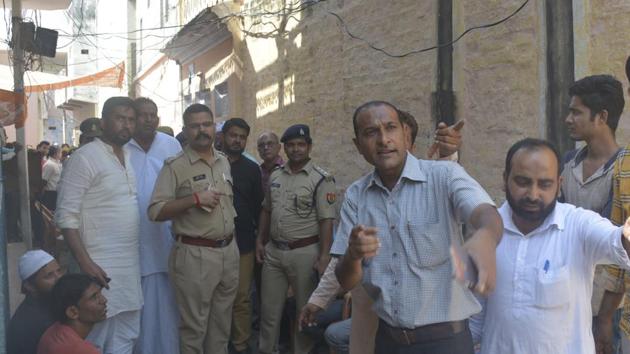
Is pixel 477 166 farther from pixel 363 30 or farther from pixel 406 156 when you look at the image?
pixel 406 156

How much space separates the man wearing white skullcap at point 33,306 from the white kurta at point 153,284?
0.67 m

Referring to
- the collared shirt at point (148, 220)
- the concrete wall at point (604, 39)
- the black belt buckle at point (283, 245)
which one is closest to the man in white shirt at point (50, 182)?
the collared shirt at point (148, 220)

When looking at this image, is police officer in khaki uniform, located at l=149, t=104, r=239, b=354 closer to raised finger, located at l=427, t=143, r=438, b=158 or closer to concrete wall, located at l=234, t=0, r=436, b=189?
raised finger, located at l=427, t=143, r=438, b=158

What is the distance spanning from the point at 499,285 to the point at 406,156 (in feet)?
2.09

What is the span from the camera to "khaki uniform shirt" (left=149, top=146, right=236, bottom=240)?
4.43 m

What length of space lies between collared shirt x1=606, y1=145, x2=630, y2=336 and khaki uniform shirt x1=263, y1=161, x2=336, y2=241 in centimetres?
260

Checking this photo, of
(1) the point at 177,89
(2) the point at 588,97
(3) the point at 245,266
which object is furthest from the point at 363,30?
(1) the point at 177,89

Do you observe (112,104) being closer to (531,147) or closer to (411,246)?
(411,246)

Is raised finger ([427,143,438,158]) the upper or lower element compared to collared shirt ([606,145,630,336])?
upper

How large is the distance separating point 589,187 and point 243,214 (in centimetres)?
312

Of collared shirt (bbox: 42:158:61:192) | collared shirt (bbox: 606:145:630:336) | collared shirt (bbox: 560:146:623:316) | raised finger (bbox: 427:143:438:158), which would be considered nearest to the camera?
collared shirt (bbox: 606:145:630:336)

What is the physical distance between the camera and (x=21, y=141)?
8.48 meters

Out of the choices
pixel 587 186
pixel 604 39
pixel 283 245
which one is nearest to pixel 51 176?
pixel 283 245

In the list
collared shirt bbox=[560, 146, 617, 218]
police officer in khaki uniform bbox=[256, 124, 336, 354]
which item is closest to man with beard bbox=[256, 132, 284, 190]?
police officer in khaki uniform bbox=[256, 124, 336, 354]
